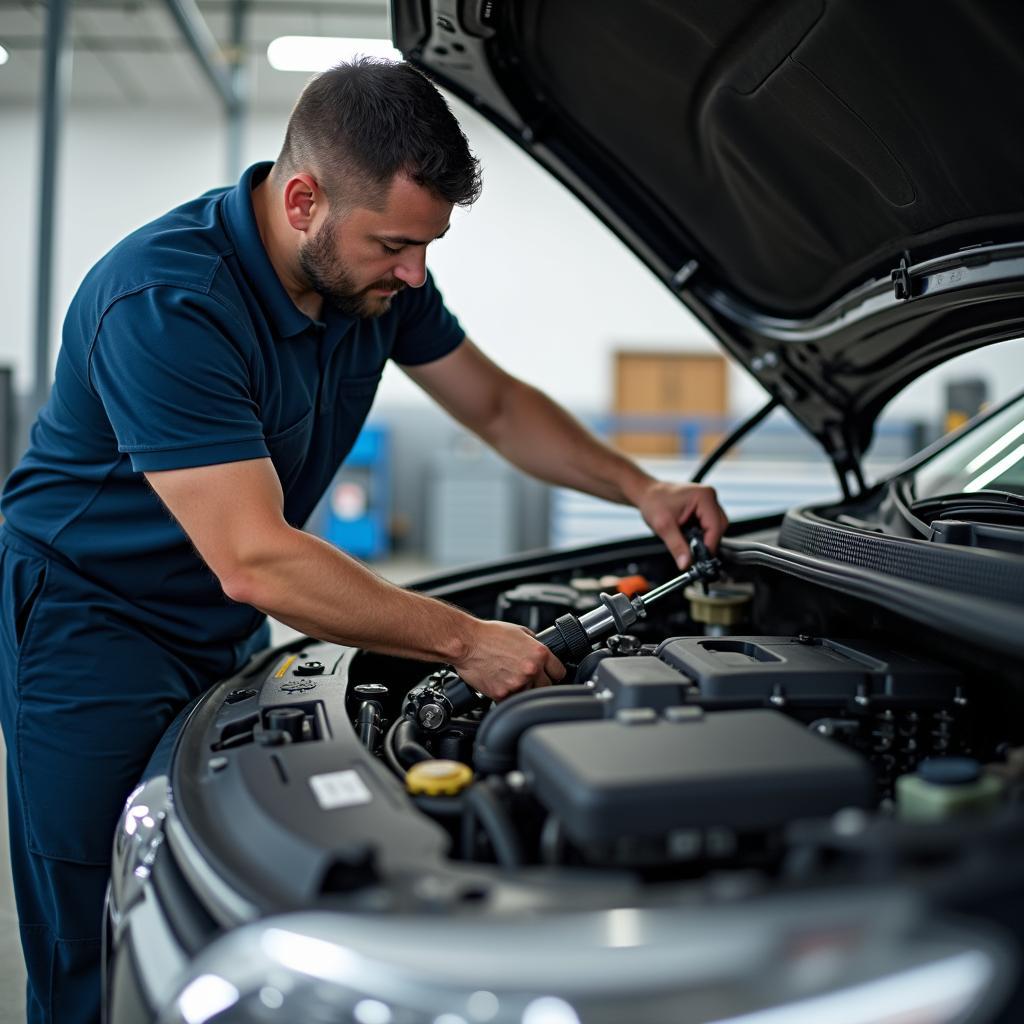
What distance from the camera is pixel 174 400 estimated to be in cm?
119

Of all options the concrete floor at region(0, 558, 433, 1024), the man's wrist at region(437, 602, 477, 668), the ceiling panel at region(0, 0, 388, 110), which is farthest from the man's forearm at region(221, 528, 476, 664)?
the ceiling panel at region(0, 0, 388, 110)

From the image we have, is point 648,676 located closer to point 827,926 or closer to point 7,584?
point 827,926

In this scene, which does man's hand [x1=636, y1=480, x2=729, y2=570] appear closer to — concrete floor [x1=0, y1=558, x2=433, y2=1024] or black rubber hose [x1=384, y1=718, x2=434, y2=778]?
black rubber hose [x1=384, y1=718, x2=434, y2=778]

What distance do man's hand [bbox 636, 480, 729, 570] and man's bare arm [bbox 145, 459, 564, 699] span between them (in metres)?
0.50

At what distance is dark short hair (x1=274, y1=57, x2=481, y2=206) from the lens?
4.27 ft

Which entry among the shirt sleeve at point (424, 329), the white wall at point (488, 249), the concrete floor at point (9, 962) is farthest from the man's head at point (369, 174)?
the white wall at point (488, 249)

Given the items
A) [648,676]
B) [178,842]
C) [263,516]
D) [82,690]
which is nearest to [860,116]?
[648,676]

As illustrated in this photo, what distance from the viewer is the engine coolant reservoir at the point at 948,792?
709 mm

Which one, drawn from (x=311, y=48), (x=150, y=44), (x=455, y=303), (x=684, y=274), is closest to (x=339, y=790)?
(x=684, y=274)

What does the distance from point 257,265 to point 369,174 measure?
0.21 meters

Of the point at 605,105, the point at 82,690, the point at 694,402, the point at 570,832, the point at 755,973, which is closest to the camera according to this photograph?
the point at 755,973

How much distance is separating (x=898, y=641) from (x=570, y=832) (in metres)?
0.59

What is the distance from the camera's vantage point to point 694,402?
8992 millimetres

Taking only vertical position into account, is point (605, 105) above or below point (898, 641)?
above
